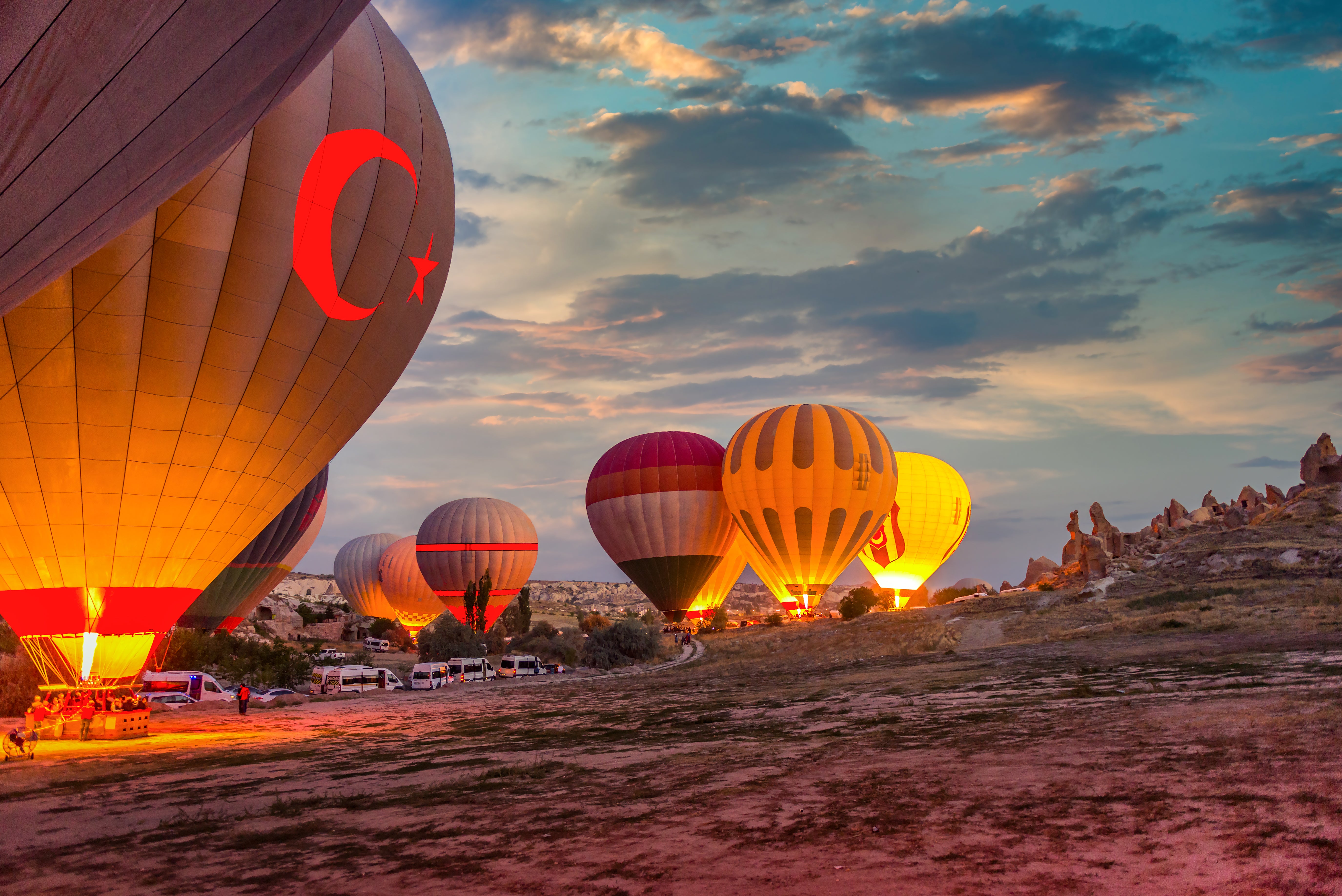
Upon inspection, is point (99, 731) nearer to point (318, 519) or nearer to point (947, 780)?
point (947, 780)

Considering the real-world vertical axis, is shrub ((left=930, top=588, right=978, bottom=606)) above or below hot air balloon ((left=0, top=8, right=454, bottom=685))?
below

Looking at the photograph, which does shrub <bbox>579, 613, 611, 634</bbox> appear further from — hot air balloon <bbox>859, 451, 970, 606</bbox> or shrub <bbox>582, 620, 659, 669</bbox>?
hot air balloon <bbox>859, 451, 970, 606</bbox>

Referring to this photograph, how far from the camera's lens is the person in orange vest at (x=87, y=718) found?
17.5 metres

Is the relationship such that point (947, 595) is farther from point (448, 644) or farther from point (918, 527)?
point (448, 644)

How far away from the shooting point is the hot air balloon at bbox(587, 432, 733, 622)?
51.2m

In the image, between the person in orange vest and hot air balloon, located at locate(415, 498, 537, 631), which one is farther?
hot air balloon, located at locate(415, 498, 537, 631)

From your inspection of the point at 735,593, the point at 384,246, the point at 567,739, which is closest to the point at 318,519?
the point at 384,246

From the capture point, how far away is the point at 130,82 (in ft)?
14.0

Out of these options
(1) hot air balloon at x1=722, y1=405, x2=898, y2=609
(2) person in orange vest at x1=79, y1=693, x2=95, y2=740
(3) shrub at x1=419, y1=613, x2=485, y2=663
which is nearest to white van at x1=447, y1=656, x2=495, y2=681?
(3) shrub at x1=419, y1=613, x2=485, y2=663

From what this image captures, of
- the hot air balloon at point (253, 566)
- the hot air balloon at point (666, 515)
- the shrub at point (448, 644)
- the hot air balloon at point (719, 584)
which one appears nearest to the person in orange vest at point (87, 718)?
the hot air balloon at point (253, 566)

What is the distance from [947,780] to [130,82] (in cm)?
769

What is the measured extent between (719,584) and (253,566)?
26882mm

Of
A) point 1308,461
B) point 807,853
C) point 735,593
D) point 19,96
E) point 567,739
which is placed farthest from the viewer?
point 735,593

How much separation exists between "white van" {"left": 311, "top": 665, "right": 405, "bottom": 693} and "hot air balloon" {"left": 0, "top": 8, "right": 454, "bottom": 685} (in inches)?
647
